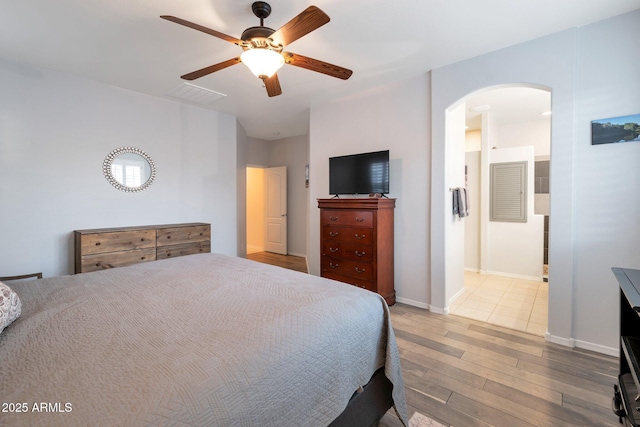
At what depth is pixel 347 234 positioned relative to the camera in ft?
11.2

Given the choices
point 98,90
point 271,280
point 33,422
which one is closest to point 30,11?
point 98,90

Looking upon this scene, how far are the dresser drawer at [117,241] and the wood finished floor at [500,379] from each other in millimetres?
3056

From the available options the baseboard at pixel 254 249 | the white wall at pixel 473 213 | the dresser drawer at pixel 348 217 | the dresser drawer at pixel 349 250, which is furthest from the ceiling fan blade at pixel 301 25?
the baseboard at pixel 254 249

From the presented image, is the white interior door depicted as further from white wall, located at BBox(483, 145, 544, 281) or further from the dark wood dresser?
the dark wood dresser

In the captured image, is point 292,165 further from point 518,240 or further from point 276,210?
point 518,240

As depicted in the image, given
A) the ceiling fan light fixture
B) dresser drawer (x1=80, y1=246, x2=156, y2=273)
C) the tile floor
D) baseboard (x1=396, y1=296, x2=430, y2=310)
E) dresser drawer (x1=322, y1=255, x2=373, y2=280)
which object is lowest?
the tile floor

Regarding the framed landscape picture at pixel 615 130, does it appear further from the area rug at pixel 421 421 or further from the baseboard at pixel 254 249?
the baseboard at pixel 254 249

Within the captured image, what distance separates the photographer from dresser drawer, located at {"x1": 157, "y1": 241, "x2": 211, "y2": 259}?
3.64m

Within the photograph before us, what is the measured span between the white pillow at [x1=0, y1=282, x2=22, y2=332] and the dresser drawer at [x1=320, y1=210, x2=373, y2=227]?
2727mm

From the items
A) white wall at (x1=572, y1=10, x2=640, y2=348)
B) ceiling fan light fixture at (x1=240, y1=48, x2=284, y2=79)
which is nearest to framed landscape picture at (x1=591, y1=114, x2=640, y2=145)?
white wall at (x1=572, y1=10, x2=640, y2=348)

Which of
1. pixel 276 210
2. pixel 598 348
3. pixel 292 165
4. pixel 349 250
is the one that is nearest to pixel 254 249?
pixel 276 210

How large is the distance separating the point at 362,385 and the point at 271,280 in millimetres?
759

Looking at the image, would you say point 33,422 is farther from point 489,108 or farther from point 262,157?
point 262,157

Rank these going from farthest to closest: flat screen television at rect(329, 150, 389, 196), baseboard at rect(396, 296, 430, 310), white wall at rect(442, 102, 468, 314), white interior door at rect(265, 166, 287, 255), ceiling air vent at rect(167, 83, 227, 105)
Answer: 1. white interior door at rect(265, 166, 287, 255)
2. ceiling air vent at rect(167, 83, 227, 105)
3. flat screen television at rect(329, 150, 389, 196)
4. baseboard at rect(396, 296, 430, 310)
5. white wall at rect(442, 102, 468, 314)
